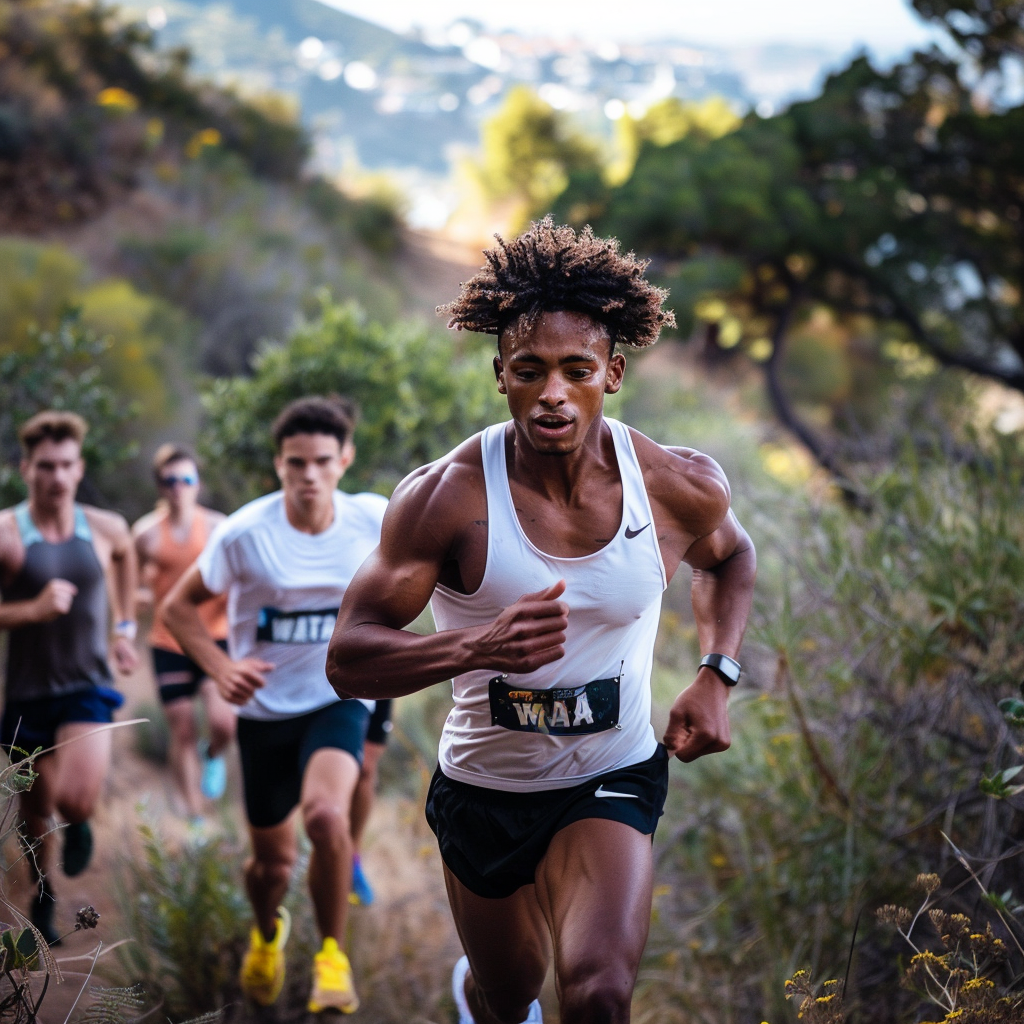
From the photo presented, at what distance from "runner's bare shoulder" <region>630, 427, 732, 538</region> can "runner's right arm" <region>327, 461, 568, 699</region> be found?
0.52 meters

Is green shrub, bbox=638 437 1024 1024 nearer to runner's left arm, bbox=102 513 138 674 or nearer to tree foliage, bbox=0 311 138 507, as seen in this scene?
runner's left arm, bbox=102 513 138 674

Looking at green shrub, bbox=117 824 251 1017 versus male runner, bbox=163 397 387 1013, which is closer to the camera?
male runner, bbox=163 397 387 1013

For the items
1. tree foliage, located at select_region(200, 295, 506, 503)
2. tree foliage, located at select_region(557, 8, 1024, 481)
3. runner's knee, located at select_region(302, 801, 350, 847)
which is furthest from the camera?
tree foliage, located at select_region(557, 8, 1024, 481)

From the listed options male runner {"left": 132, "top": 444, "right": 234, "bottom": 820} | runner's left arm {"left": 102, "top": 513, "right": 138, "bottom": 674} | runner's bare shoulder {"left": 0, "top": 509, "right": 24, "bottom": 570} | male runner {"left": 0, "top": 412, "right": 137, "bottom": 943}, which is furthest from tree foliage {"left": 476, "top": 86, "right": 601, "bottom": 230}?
runner's bare shoulder {"left": 0, "top": 509, "right": 24, "bottom": 570}

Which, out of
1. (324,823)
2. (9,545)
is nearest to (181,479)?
(9,545)

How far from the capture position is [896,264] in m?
20.1

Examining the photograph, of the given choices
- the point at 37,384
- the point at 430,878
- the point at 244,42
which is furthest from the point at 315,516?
the point at 244,42

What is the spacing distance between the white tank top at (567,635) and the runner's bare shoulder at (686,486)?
62 mm

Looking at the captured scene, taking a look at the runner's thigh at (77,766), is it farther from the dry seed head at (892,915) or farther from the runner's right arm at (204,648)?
the dry seed head at (892,915)

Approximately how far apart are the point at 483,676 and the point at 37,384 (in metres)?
7.14

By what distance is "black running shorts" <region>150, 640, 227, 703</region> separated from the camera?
22.6ft

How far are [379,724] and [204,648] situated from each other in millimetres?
1128

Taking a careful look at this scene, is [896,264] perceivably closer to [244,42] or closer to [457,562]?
[457,562]

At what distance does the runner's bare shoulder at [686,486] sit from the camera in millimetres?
3027
